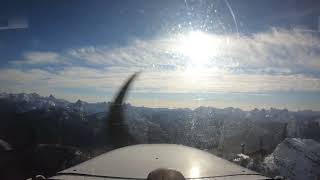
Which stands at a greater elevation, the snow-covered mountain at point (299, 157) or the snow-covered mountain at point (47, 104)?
the snow-covered mountain at point (47, 104)

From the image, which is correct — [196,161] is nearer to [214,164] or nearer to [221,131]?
[214,164]

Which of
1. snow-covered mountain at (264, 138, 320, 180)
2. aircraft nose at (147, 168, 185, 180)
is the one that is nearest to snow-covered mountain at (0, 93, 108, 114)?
snow-covered mountain at (264, 138, 320, 180)

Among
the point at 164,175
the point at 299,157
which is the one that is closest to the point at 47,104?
the point at 299,157

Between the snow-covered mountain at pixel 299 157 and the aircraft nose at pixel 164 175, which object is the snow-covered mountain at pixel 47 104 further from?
the aircraft nose at pixel 164 175

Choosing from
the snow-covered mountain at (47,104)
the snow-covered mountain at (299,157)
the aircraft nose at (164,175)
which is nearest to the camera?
the aircraft nose at (164,175)

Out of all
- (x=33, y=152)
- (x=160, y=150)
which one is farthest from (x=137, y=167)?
(x=33, y=152)

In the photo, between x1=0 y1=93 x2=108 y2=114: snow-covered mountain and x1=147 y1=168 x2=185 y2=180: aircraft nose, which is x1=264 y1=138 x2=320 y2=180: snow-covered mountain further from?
x1=147 y1=168 x2=185 y2=180: aircraft nose

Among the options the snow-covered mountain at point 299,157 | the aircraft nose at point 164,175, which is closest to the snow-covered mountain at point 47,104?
the snow-covered mountain at point 299,157

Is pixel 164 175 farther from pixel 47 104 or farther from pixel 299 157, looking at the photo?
pixel 47 104
